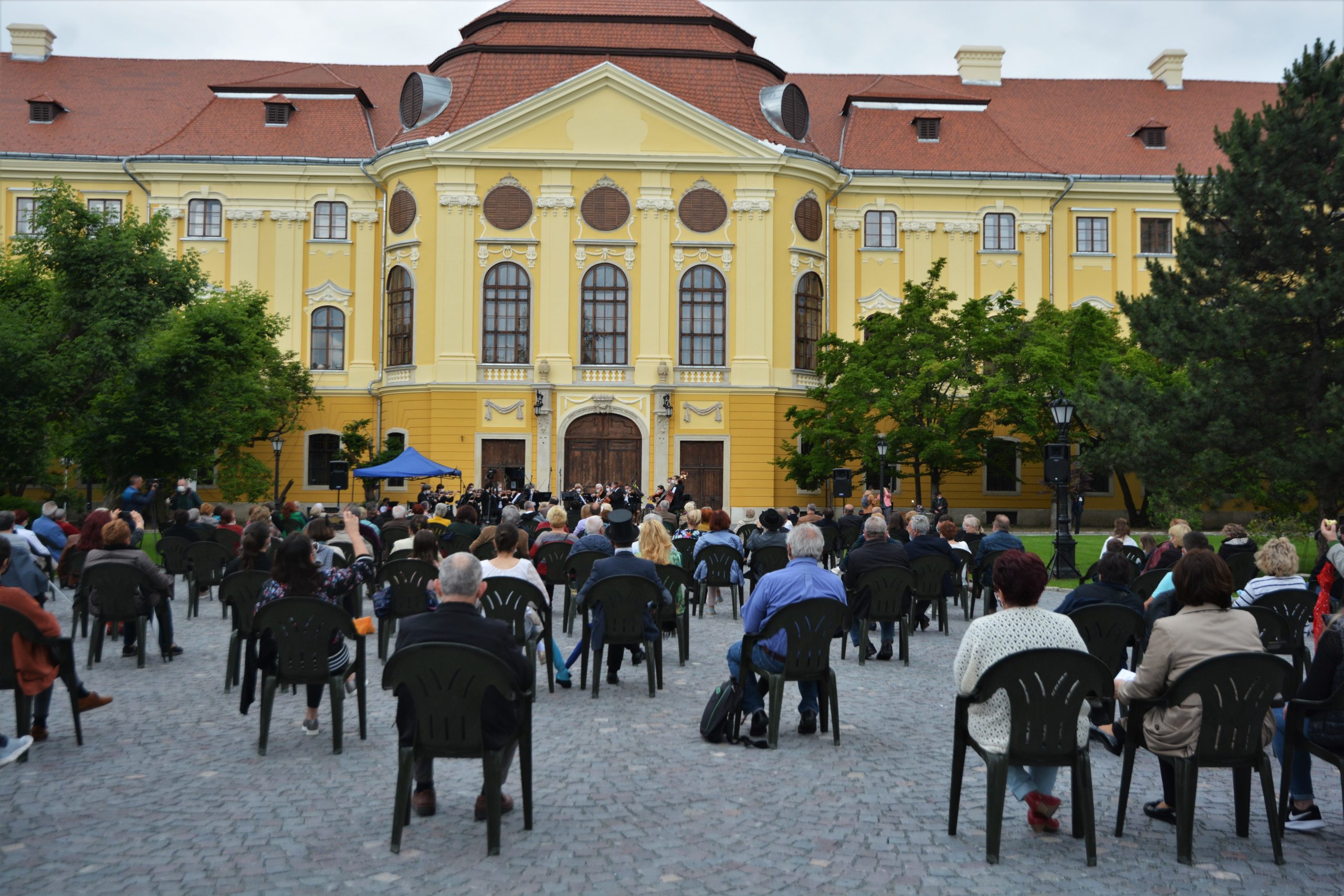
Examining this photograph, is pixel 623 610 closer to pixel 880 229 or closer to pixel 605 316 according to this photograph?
pixel 605 316

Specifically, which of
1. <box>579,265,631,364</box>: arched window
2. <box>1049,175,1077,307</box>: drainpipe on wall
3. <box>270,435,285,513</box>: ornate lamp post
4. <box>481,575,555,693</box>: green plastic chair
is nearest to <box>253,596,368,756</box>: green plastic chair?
<box>481,575,555,693</box>: green plastic chair

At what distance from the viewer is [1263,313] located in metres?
20.2

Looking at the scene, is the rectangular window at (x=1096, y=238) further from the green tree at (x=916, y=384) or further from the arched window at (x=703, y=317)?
the arched window at (x=703, y=317)

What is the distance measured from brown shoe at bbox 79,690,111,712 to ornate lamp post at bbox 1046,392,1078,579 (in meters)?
15.1

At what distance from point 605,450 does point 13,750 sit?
31.8 m

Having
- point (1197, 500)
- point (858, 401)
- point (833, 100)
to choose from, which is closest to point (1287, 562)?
point (1197, 500)

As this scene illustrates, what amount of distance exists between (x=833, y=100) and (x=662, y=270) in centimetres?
1230

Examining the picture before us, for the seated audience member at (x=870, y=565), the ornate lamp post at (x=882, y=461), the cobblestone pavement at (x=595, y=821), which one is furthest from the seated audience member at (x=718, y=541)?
the ornate lamp post at (x=882, y=461)

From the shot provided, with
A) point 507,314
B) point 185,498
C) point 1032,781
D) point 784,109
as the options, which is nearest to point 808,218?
point 784,109

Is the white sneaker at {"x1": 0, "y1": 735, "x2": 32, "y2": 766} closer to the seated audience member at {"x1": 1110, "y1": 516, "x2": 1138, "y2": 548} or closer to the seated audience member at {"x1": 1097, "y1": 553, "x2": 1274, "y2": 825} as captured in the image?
the seated audience member at {"x1": 1097, "y1": 553, "x2": 1274, "y2": 825}

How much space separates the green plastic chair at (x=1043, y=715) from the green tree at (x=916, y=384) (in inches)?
1121

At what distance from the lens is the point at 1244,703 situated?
18.1ft

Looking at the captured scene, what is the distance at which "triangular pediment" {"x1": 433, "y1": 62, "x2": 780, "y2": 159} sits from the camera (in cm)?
3684

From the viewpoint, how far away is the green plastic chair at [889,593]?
1125 cm
